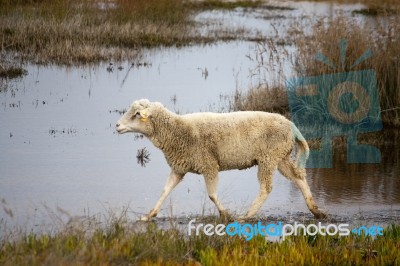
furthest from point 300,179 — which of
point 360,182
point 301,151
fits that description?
point 360,182

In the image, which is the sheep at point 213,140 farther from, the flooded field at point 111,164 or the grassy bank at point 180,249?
the grassy bank at point 180,249

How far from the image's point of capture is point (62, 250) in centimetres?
729

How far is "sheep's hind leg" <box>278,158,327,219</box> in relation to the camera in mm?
10430

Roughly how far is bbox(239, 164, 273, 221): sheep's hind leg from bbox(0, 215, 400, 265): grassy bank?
1.20 meters

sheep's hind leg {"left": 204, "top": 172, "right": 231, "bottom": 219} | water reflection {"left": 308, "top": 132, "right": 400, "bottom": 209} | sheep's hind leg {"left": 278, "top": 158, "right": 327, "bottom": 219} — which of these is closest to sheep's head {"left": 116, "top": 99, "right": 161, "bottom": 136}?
sheep's hind leg {"left": 204, "top": 172, "right": 231, "bottom": 219}

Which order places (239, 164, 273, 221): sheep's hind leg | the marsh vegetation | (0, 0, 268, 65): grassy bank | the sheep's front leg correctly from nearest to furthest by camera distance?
1. the marsh vegetation
2. the sheep's front leg
3. (239, 164, 273, 221): sheep's hind leg
4. (0, 0, 268, 65): grassy bank

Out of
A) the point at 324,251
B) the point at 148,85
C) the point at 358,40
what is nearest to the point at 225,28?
the point at 148,85

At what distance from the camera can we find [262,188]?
33.8 feet

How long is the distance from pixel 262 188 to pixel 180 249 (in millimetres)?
2282

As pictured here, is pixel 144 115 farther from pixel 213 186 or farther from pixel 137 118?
pixel 213 186

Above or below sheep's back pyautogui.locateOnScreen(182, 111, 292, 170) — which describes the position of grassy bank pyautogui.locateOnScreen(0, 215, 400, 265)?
below

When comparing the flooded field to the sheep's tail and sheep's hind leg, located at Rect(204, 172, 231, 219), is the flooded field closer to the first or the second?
sheep's hind leg, located at Rect(204, 172, 231, 219)

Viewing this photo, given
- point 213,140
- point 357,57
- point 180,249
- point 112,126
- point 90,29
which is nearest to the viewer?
point 180,249

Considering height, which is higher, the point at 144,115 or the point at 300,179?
the point at 144,115
